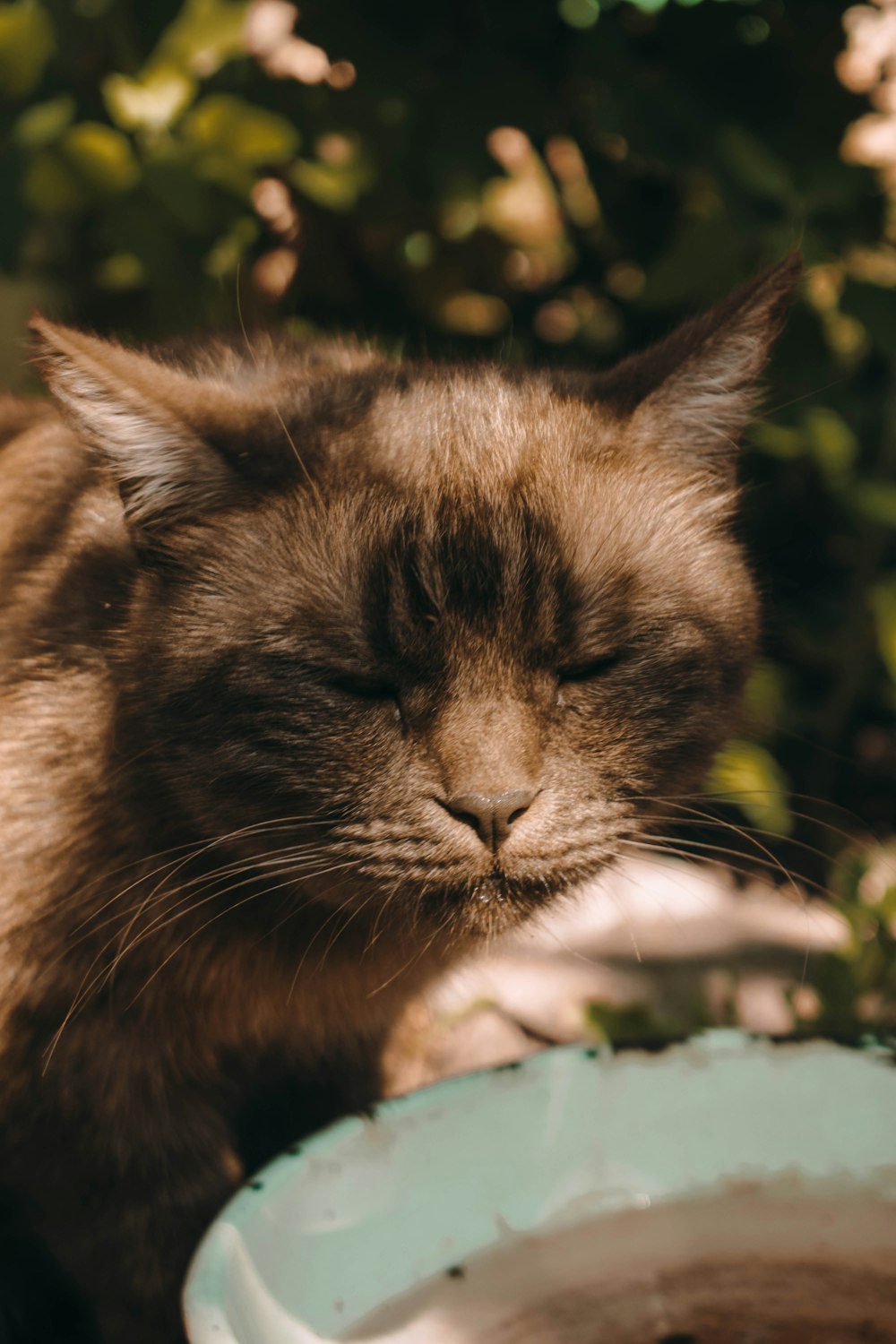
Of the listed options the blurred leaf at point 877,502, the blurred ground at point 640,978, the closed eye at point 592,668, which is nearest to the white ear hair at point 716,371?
the closed eye at point 592,668

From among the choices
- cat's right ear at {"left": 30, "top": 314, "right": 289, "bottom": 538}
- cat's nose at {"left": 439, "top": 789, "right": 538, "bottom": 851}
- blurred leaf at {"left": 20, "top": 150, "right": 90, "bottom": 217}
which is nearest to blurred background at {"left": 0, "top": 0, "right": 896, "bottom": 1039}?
blurred leaf at {"left": 20, "top": 150, "right": 90, "bottom": 217}

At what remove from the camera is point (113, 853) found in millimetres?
1335

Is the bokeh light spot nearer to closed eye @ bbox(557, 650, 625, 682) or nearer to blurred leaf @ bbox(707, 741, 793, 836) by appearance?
blurred leaf @ bbox(707, 741, 793, 836)

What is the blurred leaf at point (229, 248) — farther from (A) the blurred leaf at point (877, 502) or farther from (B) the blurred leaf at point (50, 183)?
(A) the blurred leaf at point (877, 502)

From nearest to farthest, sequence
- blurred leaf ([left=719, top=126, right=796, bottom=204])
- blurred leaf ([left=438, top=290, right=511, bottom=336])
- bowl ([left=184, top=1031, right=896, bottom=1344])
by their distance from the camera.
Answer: bowl ([left=184, top=1031, right=896, bottom=1344])
blurred leaf ([left=719, top=126, right=796, bottom=204])
blurred leaf ([left=438, top=290, right=511, bottom=336])

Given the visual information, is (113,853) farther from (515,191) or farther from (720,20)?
(515,191)

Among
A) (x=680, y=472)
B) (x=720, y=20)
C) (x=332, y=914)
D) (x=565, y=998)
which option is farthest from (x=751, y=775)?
(x=720, y=20)

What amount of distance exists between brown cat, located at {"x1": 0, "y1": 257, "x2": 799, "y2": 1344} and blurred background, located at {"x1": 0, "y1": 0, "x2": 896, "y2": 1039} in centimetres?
47

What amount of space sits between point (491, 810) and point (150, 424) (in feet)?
1.41

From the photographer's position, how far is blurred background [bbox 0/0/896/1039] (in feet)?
6.77

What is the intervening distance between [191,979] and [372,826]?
33cm

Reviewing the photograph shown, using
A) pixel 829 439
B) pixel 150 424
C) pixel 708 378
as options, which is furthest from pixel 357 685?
pixel 829 439

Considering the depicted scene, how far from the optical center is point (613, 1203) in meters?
1.33

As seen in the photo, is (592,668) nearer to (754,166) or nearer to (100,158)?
(754,166)
